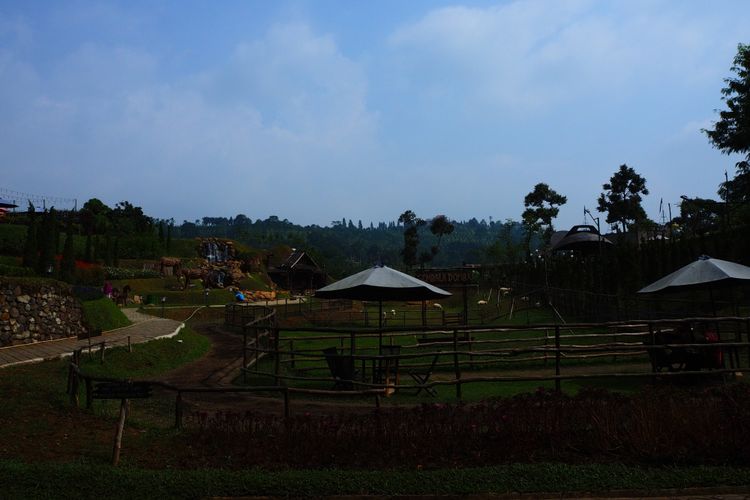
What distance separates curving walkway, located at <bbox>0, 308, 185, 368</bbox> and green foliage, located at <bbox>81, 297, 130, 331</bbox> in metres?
0.30

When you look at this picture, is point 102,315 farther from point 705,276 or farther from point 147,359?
point 705,276

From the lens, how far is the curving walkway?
13.9 m

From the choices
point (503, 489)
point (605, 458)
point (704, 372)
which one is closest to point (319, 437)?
point (503, 489)

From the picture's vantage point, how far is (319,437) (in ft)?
22.4

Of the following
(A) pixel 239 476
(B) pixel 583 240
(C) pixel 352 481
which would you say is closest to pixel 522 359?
(C) pixel 352 481

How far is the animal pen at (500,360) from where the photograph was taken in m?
10.0

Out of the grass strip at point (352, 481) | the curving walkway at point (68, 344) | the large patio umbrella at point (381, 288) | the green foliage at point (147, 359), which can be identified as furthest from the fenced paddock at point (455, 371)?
the curving walkway at point (68, 344)

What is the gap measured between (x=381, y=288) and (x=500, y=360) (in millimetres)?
2817

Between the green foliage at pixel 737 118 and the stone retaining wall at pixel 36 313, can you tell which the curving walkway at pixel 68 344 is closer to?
the stone retaining wall at pixel 36 313

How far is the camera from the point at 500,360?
39.0 feet

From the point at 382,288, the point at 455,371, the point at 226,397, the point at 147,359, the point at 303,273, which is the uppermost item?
the point at 303,273

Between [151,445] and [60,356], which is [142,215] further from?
[151,445]

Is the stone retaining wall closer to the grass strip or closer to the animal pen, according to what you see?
the animal pen

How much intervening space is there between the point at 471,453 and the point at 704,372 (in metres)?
5.44
